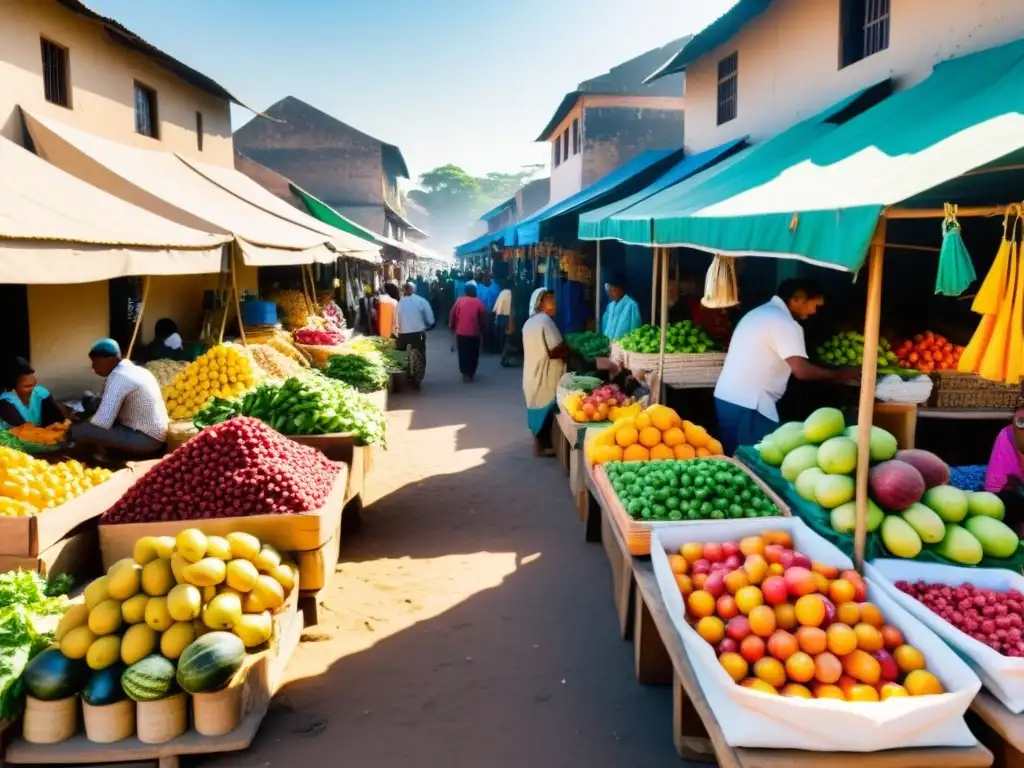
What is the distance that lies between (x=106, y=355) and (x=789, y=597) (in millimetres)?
4841

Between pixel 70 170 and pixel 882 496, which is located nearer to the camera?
pixel 882 496

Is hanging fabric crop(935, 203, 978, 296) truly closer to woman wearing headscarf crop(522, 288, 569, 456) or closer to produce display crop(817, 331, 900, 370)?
produce display crop(817, 331, 900, 370)

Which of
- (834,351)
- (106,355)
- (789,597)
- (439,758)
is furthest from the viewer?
(834,351)

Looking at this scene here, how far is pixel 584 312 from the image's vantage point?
1326 centimetres

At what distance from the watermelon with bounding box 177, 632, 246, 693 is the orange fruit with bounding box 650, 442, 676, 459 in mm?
2834

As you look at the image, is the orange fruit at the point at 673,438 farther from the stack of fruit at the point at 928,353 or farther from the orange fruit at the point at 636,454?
the stack of fruit at the point at 928,353

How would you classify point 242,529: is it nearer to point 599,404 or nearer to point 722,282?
point 599,404

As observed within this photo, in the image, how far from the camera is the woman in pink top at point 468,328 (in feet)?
45.2

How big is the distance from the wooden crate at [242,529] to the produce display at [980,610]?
9.65ft

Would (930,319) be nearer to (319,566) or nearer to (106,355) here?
(319,566)

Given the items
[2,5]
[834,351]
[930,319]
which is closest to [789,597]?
[834,351]

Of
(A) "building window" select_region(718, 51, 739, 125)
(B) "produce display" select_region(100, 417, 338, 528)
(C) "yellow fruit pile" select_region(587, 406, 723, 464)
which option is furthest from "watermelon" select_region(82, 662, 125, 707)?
(A) "building window" select_region(718, 51, 739, 125)

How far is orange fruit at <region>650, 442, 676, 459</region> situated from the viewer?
5.08 meters

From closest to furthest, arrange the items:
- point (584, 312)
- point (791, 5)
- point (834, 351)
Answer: point (834, 351) < point (791, 5) < point (584, 312)
